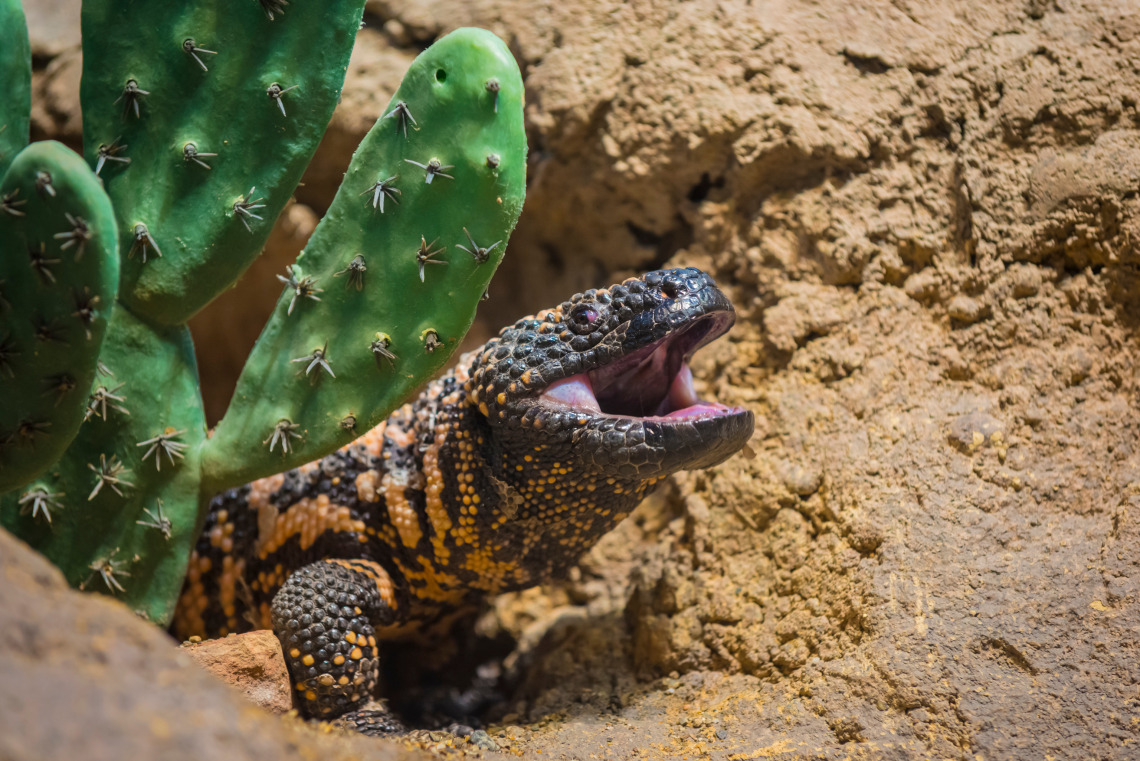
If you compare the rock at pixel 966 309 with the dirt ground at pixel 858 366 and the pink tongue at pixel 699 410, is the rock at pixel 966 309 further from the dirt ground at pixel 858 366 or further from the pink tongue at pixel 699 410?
the pink tongue at pixel 699 410

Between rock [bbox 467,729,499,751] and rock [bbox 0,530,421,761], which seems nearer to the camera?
rock [bbox 0,530,421,761]

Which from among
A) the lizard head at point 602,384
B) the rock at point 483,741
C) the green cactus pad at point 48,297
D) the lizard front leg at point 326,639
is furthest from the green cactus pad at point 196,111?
the rock at point 483,741

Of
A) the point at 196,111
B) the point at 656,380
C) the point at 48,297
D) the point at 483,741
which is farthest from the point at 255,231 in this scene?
the point at 483,741

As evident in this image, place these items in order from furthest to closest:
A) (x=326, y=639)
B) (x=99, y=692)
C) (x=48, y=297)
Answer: (x=326, y=639) → (x=48, y=297) → (x=99, y=692)

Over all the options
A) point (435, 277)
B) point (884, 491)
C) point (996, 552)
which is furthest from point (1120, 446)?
point (435, 277)

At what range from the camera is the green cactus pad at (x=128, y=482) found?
7.73ft

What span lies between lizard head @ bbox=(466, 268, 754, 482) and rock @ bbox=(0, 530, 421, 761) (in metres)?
1.16

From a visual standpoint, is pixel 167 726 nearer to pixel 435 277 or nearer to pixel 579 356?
pixel 435 277

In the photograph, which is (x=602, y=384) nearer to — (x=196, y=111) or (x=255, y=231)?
(x=255, y=231)

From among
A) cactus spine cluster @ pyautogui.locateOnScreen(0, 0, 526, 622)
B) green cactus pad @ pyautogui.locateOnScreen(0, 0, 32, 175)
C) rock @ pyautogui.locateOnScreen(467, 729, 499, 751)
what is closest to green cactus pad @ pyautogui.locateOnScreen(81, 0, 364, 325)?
cactus spine cluster @ pyautogui.locateOnScreen(0, 0, 526, 622)

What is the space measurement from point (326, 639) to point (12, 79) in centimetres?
175

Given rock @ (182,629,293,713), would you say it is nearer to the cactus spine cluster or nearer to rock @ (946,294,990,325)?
the cactus spine cluster

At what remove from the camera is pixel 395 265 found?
2.29 meters

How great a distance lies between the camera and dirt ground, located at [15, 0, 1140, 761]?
7.54 ft
